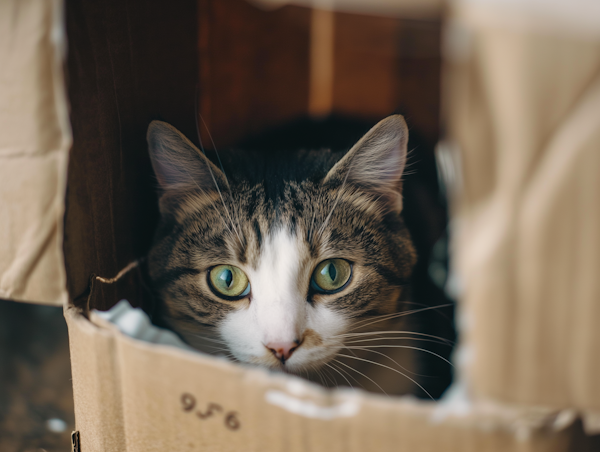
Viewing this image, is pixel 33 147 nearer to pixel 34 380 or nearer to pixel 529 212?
pixel 529 212

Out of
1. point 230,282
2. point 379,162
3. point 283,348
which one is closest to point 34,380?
point 230,282

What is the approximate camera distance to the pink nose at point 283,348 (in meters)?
0.71

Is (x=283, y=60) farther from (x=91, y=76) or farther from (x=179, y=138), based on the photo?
(x=91, y=76)

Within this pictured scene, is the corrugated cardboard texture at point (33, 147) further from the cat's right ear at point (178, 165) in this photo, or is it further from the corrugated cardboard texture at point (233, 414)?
the cat's right ear at point (178, 165)

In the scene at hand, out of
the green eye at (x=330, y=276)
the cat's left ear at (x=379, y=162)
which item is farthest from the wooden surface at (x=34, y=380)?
the cat's left ear at (x=379, y=162)

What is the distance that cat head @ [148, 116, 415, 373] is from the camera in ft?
2.49

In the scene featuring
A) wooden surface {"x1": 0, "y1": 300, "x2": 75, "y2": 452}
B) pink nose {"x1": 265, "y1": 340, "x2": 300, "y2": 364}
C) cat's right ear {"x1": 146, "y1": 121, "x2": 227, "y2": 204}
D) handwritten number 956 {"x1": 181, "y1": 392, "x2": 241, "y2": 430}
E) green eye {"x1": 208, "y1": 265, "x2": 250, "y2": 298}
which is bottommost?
wooden surface {"x1": 0, "y1": 300, "x2": 75, "y2": 452}

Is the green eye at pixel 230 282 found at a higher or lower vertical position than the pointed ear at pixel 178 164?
lower

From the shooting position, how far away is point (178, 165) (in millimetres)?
880

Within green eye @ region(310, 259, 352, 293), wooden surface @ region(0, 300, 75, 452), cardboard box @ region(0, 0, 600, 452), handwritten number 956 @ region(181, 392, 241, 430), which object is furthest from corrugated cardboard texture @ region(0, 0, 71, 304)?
wooden surface @ region(0, 300, 75, 452)

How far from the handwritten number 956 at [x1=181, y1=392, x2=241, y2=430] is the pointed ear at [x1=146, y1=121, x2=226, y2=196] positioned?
17.1 inches

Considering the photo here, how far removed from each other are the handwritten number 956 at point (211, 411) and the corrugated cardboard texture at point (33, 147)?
0.74 feet

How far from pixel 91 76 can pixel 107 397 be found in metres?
0.47

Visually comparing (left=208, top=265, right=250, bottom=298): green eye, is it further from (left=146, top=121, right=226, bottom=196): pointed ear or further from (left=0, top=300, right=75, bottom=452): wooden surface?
(left=0, top=300, right=75, bottom=452): wooden surface
